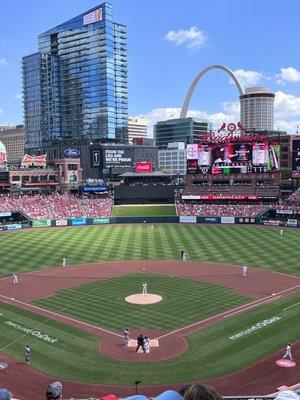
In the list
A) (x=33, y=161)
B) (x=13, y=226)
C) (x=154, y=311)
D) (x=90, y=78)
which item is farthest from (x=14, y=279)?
(x=90, y=78)

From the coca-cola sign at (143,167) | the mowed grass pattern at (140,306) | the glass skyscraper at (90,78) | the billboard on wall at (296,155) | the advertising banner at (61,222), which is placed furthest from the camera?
the glass skyscraper at (90,78)

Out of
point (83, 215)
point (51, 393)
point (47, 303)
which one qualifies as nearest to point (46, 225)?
point (83, 215)

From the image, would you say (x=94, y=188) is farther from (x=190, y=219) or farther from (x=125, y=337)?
(x=125, y=337)

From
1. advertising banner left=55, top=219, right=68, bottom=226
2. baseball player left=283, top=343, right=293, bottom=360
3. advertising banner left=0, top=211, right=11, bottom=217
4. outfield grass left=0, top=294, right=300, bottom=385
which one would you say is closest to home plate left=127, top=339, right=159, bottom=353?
outfield grass left=0, top=294, right=300, bottom=385

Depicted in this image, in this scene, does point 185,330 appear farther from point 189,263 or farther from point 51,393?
point 51,393

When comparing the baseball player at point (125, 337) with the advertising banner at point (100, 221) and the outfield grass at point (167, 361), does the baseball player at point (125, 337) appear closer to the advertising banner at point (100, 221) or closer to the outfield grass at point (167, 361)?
the outfield grass at point (167, 361)

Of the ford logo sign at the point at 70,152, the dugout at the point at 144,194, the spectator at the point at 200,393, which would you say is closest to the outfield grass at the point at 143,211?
the dugout at the point at 144,194
